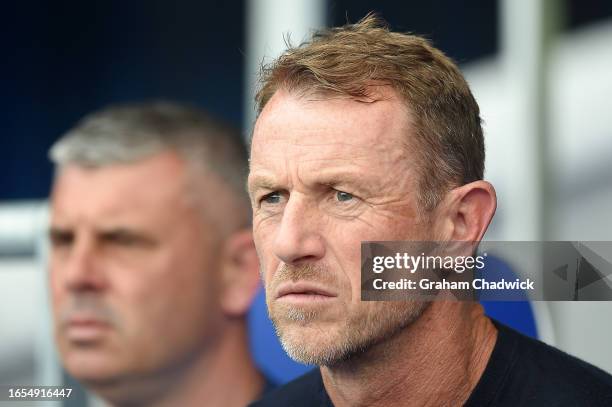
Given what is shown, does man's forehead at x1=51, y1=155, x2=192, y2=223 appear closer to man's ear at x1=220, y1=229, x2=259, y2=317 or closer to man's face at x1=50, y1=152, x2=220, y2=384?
man's face at x1=50, y1=152, x2=220, y2=384

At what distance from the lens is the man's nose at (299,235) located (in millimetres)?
1819

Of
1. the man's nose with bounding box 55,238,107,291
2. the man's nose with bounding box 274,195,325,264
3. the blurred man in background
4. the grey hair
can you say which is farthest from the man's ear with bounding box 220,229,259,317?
the man's nose with bounding box 274,195,325,264

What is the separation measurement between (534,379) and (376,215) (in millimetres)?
433

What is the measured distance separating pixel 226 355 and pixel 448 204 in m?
1.04

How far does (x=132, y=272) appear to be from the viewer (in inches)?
106

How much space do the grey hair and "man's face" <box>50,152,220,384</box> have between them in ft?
0.13

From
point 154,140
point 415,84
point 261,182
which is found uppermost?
point 154,140

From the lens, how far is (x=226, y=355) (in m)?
2.75

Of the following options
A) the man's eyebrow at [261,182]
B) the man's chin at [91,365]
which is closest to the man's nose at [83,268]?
the man's chin at [91,365]

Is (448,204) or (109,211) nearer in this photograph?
(448,204)

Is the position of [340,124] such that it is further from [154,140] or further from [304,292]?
[154,140]

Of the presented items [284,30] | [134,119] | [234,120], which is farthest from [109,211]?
[284,30]

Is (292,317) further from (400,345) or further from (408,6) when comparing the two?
(408,6)

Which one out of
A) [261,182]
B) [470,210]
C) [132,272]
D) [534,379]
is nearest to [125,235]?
[132,272]
